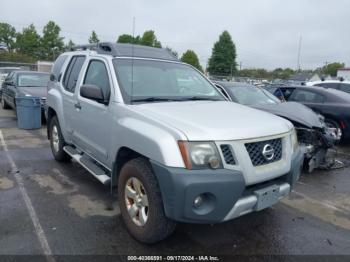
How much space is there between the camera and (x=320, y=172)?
249 inches

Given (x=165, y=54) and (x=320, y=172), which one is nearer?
(x=165, y=54)

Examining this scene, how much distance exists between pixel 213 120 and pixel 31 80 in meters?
10.0

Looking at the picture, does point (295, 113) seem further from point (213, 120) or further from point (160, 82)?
point (213, 120)

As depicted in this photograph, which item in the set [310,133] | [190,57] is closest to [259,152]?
[310,133]

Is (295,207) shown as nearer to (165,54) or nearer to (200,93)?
(200,93)

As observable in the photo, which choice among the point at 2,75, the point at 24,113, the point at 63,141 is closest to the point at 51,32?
the point at 2,75

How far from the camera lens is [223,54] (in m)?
69.8

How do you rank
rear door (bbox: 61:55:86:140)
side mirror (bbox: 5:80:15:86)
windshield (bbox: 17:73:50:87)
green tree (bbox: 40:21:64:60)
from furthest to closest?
green tree (bbox: 40:21:64:60) → side mirror (bbox: 5:80:15:86) → windshield (bbox: 17:73:50:87) → rear door (bbox: 61:55:86:140)

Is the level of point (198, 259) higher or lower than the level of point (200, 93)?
lower

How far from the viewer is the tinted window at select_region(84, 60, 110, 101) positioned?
13.7 feet

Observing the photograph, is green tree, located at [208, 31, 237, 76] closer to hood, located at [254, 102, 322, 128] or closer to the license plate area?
hood, located at [254, 102, 322, 128]

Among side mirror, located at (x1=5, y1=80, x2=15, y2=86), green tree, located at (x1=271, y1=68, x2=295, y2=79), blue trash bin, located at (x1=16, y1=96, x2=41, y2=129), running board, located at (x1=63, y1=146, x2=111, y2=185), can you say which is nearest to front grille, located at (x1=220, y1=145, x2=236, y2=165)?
running board, located at (x1=63, y1=146, x2=111, y2=185)

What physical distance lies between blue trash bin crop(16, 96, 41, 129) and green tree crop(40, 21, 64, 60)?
2077 inches

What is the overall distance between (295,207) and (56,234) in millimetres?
3064
